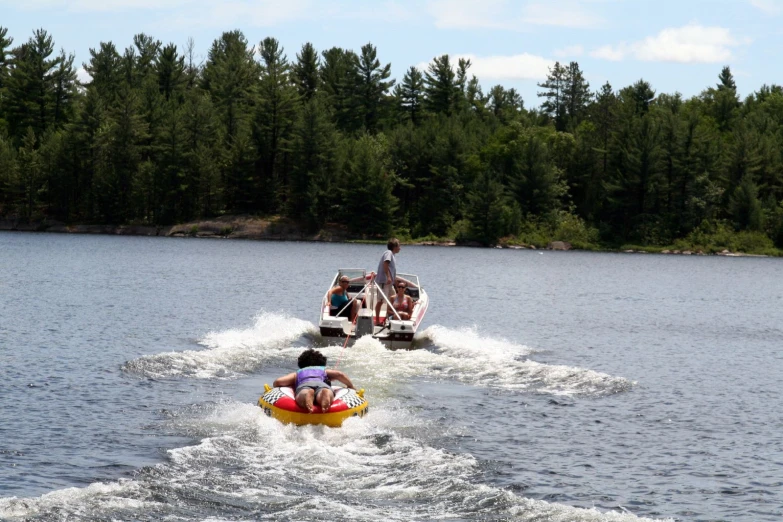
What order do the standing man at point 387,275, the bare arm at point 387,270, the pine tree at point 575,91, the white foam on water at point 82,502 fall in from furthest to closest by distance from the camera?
1. the pine tree at point 575,91
2. the bare arm at point 387,270
3. the standing man at point 387,275
4. the white foam on water at point 82,502

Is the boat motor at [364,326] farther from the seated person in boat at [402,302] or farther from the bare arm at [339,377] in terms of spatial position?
the bare arm at [339,377]

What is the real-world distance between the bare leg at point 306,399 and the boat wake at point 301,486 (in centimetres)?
31

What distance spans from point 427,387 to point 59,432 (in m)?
7.26

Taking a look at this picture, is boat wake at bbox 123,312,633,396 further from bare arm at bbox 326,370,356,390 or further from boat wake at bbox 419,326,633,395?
bare arm at bbox 326,370,356,390

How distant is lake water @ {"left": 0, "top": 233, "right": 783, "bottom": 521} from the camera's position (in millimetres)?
12234

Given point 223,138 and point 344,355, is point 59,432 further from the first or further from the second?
point 223,138

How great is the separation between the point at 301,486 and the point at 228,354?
34.8 ft

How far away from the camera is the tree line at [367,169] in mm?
96250

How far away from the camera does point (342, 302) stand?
25703mm

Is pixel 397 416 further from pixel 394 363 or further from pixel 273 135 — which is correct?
pixel 273 135

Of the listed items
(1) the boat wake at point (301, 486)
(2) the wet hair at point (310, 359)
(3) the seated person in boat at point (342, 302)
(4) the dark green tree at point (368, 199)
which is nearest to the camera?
(1) the boat wake at point (301, 486)

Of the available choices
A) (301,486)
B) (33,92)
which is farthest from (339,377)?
(33,92)

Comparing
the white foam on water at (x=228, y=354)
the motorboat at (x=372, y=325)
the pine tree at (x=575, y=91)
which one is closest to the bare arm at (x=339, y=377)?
the white foam on water at (x=228, y=354)

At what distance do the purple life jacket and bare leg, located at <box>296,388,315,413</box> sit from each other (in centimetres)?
48
